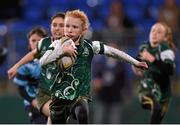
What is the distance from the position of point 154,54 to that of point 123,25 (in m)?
5.11

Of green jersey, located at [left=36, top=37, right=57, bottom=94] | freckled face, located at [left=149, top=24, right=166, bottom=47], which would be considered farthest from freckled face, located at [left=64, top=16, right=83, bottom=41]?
freckled face, located at [left=149, top=24, right=166, bottom=47]

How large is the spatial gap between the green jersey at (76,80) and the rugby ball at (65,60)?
0.07 meters

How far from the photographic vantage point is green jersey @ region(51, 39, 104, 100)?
8695 mm

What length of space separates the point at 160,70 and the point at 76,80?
214 centimetres

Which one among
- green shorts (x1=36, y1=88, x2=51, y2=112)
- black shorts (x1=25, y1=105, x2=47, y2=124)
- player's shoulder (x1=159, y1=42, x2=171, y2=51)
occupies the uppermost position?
player's shoulder (x1=159, y1=42, x2=171, y2=51)

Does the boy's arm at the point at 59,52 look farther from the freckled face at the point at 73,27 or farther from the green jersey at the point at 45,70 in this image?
the green jersey at the point at 45,70

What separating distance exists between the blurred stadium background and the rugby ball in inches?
203

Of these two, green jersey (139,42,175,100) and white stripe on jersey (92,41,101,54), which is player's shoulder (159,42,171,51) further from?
white stripe on jersey (92,41,101,54)

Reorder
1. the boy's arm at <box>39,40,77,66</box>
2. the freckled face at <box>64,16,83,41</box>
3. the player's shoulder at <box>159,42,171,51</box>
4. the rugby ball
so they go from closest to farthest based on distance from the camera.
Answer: the boy's arm at <box>39,40,77,66</box>
the rugby ball
the freckled face at <box>64,16,83,41</box>
the player's shoulder at <box>159,42,171,51</box>

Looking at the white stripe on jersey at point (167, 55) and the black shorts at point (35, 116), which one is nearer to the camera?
the white stripe on jersey at point (167, 55)

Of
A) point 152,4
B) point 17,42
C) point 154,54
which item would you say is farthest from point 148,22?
point 154,54

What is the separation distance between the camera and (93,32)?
48.8 feet

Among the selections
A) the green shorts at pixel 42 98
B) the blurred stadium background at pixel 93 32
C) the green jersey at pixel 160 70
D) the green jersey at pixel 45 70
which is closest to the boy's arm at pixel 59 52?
the green jersey at pixel 45 70

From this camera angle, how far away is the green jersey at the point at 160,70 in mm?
10414
